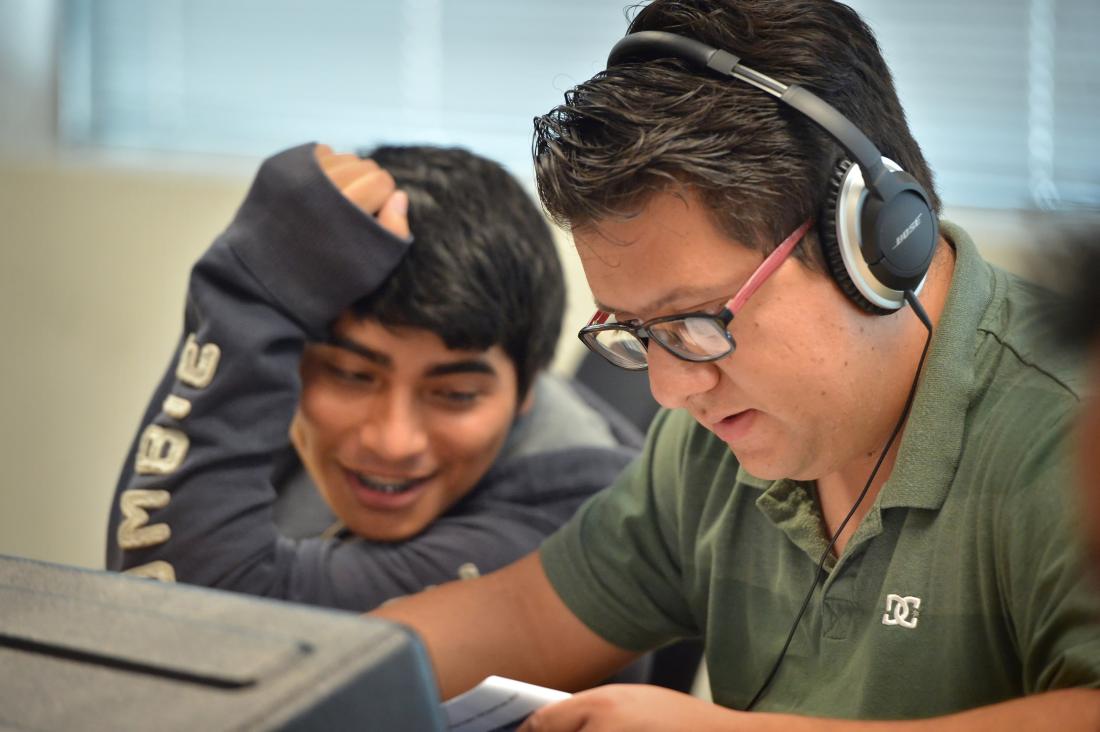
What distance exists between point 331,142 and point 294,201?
4.33 ft

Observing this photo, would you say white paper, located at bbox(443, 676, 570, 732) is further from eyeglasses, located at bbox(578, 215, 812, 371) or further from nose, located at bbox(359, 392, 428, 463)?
nose, located at bbox(359, 392, 428, 463)

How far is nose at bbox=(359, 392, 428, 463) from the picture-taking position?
4.58 feet

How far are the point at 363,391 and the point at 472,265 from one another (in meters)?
0.19

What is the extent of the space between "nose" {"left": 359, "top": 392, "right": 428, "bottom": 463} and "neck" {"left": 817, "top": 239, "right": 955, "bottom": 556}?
1.67ft

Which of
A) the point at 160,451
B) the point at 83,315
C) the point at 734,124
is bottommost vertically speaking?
the point at 83,315

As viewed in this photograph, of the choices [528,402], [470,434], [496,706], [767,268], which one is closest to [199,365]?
[470,434]

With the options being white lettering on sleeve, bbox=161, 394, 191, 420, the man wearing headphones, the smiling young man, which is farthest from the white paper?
white lettering on sleeve, bbox=161, 394, 191, 420

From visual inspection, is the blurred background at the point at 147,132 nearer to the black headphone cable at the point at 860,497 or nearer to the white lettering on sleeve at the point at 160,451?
the white lettering on sleeve at the point at 160,451

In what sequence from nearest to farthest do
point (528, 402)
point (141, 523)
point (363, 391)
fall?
point (141, 523)
point (363, 391)
point (528, 402)

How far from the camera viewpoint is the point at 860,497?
100 centimetres

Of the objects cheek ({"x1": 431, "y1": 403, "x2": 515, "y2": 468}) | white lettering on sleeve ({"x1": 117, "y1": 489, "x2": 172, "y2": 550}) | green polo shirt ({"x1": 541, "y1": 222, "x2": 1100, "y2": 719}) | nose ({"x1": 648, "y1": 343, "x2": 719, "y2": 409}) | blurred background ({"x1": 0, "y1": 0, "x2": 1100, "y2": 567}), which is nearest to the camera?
green polo shirt ({"x1": 541, "y1": 222, "x2": 1100, "y2": 719})

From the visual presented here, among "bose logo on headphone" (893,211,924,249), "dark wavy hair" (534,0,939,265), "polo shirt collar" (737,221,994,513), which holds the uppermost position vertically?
"dark wavy hair" (534,0,939,265)

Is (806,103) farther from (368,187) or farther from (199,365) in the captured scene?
(199,365)

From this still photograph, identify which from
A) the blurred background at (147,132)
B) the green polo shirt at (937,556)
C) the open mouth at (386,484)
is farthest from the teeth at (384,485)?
the blurred background at (147,132)
